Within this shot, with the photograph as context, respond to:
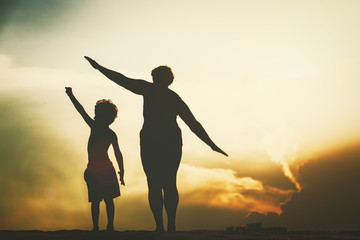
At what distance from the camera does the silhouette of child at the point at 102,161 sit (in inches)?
279

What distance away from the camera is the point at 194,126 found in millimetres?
7051

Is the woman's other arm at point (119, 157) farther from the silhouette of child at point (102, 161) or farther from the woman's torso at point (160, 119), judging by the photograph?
the woman's torso at point (160, 119)

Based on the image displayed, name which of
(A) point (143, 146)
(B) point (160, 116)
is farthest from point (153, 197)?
(B) point (160, 116)

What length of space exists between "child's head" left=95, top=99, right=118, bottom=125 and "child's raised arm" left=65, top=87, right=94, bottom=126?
0.64ft

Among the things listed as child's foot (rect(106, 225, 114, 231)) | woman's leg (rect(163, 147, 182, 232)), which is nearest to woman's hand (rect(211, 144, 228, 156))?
woman's leg (rect(163, 147, 182, 232))

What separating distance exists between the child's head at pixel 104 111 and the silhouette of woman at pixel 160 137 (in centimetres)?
72

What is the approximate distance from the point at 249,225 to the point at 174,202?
234 centimetres

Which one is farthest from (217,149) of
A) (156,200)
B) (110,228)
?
(110,228)

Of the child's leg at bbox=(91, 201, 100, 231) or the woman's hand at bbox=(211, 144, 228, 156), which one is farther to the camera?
the woman's hand at bbox=(211, 144, 228, 156)

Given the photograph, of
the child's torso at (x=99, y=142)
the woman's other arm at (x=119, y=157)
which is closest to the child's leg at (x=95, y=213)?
the woman's other arm at (x=119, y=157)

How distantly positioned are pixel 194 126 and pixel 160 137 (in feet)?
2.76

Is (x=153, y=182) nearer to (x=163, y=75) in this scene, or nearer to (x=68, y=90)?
(x=163, y=75)

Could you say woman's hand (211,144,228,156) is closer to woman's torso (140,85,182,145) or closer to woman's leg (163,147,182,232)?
woman's torso (140,85,182,145)

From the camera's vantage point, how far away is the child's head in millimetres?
7258
